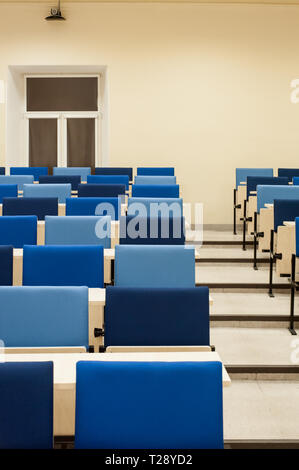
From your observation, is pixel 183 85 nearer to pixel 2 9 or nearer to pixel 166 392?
pixel 2 9

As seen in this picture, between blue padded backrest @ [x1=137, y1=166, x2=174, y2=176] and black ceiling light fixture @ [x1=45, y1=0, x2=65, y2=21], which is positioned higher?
black ceiling light fixture @ [x1=45, y1=0, x2=65, y2=21]

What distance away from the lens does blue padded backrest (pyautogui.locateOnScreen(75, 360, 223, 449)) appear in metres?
2.03

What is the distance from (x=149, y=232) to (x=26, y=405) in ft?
10.4

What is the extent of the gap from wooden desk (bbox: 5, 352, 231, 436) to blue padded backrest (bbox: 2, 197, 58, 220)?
3.53 metres

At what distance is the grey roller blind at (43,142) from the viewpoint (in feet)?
38.3

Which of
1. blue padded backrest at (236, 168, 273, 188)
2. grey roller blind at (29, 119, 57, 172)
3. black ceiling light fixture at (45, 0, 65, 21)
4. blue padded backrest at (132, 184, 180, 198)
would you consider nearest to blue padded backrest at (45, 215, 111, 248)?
blue padded backrest at (132, 184, 180, 198)

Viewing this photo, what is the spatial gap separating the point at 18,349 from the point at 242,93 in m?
8.79

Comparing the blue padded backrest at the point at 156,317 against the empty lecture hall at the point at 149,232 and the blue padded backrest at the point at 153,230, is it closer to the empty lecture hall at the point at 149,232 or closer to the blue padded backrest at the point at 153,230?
the empty lecture hall at the point at 149,232

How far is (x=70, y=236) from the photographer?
4938 millimetres

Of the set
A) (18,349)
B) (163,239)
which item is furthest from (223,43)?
(18,349)

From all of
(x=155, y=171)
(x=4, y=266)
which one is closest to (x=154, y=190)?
(x=155, y=171)

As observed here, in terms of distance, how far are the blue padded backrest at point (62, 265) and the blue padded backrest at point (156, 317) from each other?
0.97 metres

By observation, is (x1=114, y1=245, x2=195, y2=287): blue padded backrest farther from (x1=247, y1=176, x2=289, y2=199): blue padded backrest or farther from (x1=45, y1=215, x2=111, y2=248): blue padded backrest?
(x1=247, y1=176, x2=289, y2=199): blue padded backrest

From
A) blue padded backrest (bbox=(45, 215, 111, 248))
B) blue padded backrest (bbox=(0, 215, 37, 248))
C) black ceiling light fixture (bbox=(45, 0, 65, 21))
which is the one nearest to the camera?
blue padded backrest (bbox=(45, 215, 111, 248))
